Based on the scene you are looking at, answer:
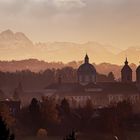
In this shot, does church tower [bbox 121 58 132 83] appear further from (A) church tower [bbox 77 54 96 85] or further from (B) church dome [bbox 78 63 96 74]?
(A) church tower [bbox 77 54 96 85]

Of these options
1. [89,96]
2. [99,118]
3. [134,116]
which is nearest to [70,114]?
[99,118]

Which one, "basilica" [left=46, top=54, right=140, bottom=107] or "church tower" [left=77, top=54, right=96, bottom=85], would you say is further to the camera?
"church tower" [left=77, top=54, right=96, bottom=85]

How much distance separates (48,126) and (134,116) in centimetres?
1236

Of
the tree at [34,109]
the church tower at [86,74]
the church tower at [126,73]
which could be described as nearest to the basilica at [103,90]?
the church tower at [126,73]

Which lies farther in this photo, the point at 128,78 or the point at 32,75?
the point at 32,75

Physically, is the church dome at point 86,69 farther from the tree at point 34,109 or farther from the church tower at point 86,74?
the tree at point 34,109

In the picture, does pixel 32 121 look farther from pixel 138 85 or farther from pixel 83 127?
pixel 138 85

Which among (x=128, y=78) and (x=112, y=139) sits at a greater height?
(x=128, y=78)

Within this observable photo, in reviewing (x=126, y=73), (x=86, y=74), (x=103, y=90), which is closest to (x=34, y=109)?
(x=126, y=73)

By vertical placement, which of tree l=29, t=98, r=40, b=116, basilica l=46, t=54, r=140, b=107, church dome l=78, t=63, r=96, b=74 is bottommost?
tree l=29, t=98, r=40, b=116

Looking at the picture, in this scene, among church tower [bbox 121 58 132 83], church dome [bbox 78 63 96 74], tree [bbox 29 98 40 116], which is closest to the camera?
tree [bbox 29 98 40 116]

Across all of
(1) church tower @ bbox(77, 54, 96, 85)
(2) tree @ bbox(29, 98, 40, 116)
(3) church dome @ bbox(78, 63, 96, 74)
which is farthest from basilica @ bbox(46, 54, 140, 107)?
(2) tree @ bbox(29, 98, 40, 116)

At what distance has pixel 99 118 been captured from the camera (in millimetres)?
63562

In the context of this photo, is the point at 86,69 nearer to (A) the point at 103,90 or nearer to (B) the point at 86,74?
(B) the point at 86,74
